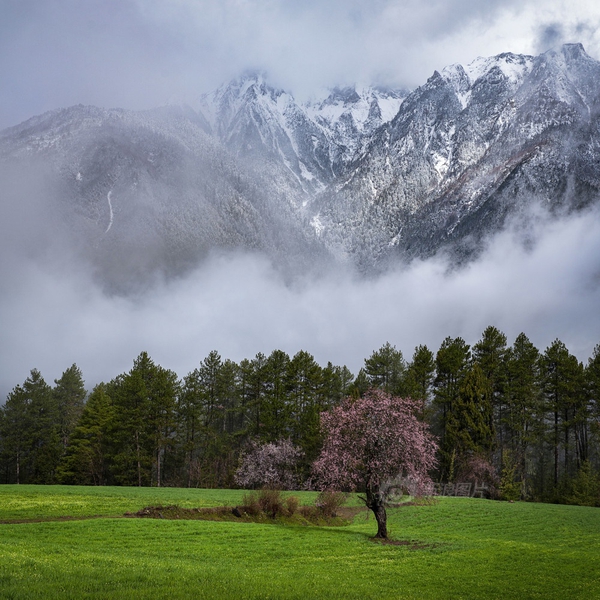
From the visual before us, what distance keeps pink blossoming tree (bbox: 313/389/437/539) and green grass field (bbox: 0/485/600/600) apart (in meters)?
3.27

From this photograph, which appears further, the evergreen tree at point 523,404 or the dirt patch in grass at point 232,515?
the evergreen tree at point 523,404

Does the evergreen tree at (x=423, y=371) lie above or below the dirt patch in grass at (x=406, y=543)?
above

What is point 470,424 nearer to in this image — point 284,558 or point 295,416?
point 295,416

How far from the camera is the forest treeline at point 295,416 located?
212ft

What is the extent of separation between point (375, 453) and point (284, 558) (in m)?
10.0

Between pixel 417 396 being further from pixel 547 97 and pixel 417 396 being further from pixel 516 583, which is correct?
pixel 547 97

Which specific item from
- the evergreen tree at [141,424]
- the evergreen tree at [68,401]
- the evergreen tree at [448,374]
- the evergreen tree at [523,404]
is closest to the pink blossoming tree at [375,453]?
the evergreen tree at [523,404]

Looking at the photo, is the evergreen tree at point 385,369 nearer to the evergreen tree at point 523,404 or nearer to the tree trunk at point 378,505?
the evergreen tree at point 523,404

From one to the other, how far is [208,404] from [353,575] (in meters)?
65.8

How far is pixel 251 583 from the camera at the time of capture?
48.9 feet

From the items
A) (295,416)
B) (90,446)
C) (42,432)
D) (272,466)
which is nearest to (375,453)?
(272,466)

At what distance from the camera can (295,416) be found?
74812 mm

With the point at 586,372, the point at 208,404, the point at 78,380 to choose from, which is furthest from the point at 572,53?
the point at 78,380

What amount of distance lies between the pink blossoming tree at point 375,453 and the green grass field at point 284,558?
10.7 ft
